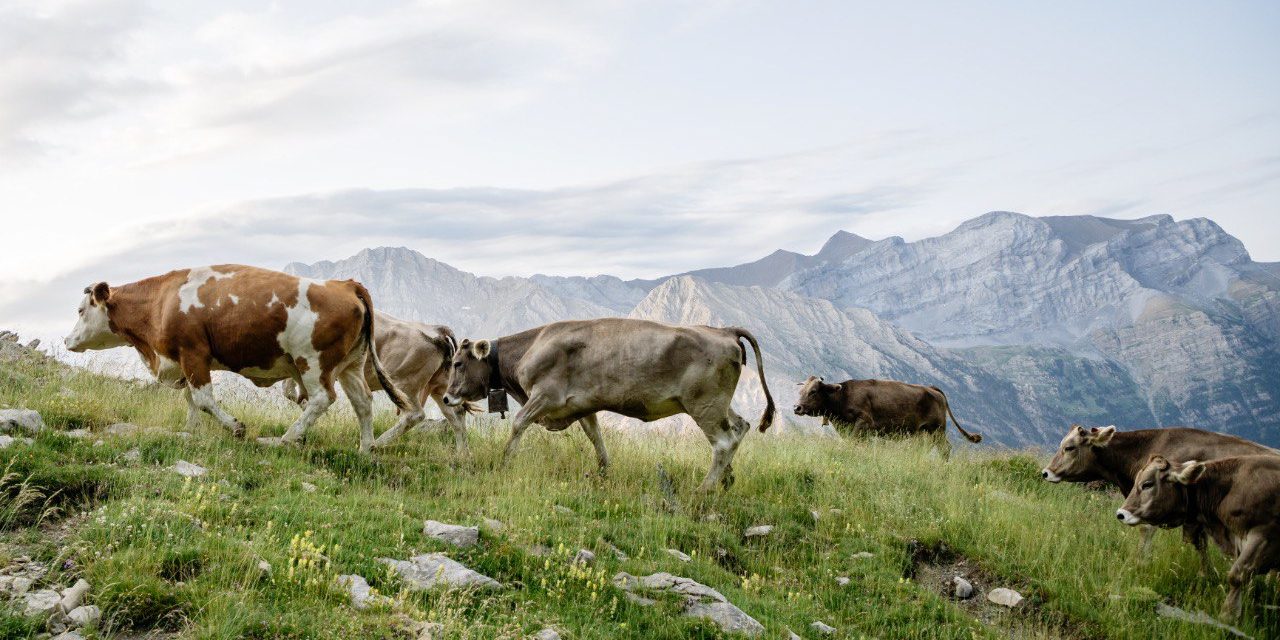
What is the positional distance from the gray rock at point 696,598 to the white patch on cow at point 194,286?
816 centimetres

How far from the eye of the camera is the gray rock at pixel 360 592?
7.41m

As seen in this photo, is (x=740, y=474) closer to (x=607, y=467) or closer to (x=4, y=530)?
(x=607, y=467)

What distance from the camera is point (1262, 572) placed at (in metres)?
10.8

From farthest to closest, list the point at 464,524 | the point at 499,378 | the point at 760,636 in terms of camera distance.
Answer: the point at 499,378 → the point at 464,524 → the point at 760,636

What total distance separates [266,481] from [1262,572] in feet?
38.9

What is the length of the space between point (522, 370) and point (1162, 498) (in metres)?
9.31

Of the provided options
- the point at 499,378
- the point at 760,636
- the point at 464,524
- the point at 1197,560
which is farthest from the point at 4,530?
the point at 1197,560

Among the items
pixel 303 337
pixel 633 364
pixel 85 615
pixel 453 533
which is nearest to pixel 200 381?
pixel 303 337

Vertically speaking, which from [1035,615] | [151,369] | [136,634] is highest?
[151,369]

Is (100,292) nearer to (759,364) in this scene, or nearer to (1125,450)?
(759,364)

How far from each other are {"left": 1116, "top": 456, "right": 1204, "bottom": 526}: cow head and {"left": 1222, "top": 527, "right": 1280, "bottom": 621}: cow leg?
1097 mm

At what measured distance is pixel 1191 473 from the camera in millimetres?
11766

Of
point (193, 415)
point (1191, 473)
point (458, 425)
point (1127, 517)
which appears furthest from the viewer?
point (458, 425)

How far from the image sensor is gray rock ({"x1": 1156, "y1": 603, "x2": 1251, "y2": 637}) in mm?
10180
